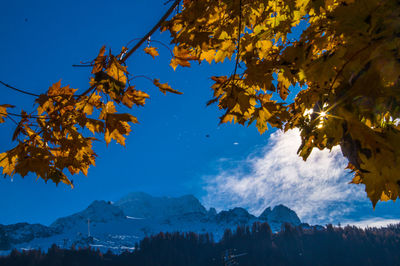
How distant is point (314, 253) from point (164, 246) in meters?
62.7

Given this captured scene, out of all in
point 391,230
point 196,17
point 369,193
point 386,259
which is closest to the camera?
point 369,193

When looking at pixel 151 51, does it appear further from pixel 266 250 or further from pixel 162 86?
pixel 266 250

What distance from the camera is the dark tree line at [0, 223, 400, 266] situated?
93.9 metres

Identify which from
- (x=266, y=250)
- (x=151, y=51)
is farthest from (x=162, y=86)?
(x=266, y=250)

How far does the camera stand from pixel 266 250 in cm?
10431

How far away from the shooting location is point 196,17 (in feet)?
6.75

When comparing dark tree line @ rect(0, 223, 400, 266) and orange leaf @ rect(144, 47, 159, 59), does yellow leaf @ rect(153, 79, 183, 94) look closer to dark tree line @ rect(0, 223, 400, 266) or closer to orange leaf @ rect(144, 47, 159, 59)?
orange leaf @ rect(144, 47, 159, 59)

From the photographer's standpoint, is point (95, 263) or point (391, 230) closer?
point (95, 263)

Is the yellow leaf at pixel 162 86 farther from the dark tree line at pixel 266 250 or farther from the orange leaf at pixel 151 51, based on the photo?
the dark tree line at pixel 266 250

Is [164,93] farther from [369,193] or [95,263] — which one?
[95,263]

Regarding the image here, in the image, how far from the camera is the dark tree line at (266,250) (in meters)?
93.9

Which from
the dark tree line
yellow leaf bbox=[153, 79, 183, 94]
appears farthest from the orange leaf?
the dark tree line

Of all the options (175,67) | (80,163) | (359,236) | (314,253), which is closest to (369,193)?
(175,67)

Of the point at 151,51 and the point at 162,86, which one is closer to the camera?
the point at 162,86
